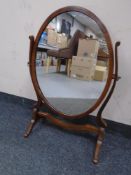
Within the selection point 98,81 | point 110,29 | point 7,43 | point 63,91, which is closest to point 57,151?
point 63,91

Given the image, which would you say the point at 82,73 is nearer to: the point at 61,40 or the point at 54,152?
the point at 61,40

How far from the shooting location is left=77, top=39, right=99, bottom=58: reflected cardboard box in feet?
3.53

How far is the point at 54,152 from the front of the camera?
1091mm

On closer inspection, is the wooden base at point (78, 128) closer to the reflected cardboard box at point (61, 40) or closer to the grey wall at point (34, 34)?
the grey wall at point (34, 34)

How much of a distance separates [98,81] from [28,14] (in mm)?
737

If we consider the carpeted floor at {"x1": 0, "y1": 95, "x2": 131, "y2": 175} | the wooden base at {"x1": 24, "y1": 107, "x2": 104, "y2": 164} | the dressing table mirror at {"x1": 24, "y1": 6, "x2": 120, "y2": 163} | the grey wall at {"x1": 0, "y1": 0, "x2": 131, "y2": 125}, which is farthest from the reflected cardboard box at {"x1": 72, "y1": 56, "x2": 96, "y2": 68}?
the carpeted floor at {"x1": 0, "y1": 95, "x2": 131, "y2": 175}

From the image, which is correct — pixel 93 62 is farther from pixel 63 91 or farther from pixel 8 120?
pixel 8 120

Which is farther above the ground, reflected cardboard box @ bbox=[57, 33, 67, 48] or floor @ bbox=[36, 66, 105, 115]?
reflected cardboard box @ bbox=[57, 33, 67, 48]

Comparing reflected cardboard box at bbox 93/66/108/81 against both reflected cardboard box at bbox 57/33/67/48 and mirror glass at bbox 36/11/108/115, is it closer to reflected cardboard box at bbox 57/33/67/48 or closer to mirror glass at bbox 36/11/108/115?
mirror glass at bbox 36/11/108/115

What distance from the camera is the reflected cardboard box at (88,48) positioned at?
108 centimetres

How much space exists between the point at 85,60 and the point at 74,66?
0.08 meters

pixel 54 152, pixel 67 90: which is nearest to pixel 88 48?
pixel 67 90

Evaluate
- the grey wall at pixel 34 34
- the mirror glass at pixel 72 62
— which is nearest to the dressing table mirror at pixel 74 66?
the mirror glass at pixel 72 62

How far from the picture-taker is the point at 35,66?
4.12 ft
